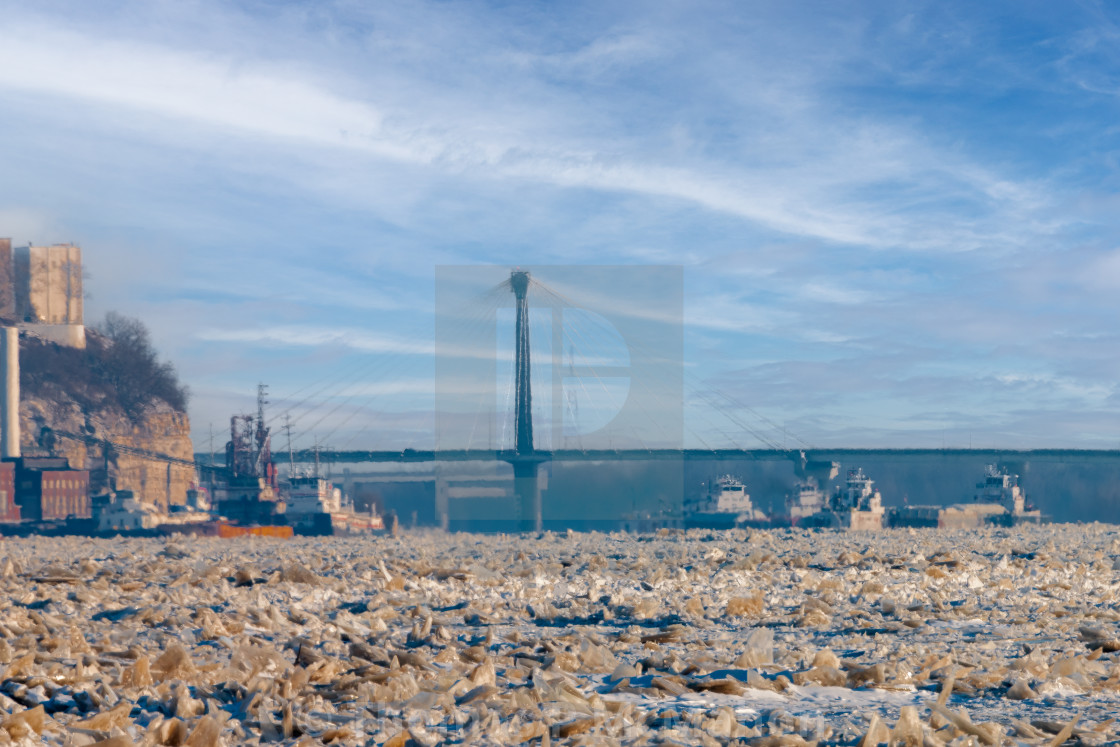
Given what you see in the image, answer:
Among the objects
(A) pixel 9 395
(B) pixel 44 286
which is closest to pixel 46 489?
(A) pixel 9 395

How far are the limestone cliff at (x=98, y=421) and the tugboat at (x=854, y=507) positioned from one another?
64.5 meters

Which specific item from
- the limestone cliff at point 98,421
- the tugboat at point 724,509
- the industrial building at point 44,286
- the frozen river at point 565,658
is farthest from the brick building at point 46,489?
the frozen river at point 565,658

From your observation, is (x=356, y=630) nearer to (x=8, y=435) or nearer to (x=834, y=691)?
(x=834, y=691)

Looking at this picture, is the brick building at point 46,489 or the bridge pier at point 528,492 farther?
the brick building at point 46,489

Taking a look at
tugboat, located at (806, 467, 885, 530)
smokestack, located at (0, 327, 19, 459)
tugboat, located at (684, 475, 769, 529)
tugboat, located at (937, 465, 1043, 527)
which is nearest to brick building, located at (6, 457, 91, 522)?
smokestack, located at (0, 327, 19, 459)

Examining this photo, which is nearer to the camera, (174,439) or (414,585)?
(414,585)

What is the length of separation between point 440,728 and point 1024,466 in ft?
282

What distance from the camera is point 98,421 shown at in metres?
95.4

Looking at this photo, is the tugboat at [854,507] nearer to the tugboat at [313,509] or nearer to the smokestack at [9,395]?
the tugboat at [313,509]

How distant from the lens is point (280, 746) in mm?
4379

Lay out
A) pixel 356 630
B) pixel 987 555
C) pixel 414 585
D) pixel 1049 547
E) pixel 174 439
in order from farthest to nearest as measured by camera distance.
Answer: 1. pixel 174 439
2. pixel 1049 547
3. pixel 987 555
4. pixel 414 585
5. pixel 356 630

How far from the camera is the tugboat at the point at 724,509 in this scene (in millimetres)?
82938

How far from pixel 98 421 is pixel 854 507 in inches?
2955

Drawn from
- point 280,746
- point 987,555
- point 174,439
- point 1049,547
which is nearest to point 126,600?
point 280,746
